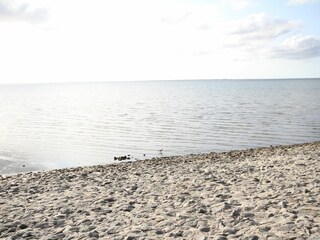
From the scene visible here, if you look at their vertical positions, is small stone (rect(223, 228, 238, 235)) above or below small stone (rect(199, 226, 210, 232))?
above

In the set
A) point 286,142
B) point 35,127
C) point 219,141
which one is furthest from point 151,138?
point 35,127

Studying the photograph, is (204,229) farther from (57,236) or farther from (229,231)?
(57,236)

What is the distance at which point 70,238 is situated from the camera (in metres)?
7.92

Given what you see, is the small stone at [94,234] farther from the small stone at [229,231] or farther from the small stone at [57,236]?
the small stone at [229,231]

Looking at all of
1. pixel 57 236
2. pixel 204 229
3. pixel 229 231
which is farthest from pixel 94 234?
pixel 229 231

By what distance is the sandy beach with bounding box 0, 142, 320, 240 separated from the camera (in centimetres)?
802

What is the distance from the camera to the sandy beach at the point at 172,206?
8.02m

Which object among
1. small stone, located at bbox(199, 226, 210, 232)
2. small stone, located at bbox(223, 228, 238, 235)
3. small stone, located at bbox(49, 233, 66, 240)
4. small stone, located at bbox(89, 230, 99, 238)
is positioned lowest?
small stone, located at bbox(49, 233, 66, 240)

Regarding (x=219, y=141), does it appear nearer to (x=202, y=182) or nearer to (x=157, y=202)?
(x=202, y=182)

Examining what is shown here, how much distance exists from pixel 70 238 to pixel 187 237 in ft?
8.91

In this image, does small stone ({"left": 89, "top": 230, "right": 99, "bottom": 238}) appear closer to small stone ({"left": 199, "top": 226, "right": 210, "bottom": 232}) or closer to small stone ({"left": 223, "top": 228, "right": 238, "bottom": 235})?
small stone ({"left": 199, "top": 226, "right": 210, "bottom": 232})

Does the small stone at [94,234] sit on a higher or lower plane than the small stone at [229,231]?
lower

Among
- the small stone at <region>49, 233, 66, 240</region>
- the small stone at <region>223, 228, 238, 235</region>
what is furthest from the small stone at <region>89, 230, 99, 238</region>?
the small stone at <region>223, 228, 238, 235</region>

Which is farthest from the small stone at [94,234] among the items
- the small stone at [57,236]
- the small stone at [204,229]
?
the small stone at [204,229]
